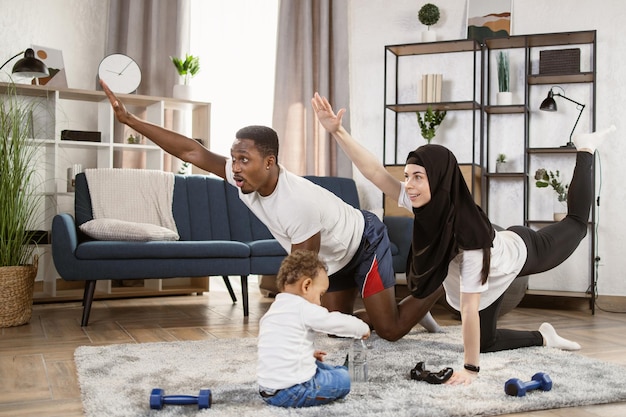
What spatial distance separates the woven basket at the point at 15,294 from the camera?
3502mm

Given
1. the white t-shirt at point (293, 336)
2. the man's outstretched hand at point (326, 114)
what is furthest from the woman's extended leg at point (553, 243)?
the white t-shirt at point (293, 336)

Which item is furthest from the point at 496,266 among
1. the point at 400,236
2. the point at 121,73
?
the point at 121,73

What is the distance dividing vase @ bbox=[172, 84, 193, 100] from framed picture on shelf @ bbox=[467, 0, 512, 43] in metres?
2.08

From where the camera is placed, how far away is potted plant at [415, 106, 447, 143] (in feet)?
16.0

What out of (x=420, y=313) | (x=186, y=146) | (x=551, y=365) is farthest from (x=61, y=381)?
(x=551, y=365)

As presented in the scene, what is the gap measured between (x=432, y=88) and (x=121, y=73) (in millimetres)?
2227

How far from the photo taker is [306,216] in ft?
8.01

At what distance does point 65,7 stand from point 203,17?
1.03 m

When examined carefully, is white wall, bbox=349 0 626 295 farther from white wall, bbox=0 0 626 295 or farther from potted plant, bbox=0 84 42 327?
potted plant, bbox=0 84 42 327

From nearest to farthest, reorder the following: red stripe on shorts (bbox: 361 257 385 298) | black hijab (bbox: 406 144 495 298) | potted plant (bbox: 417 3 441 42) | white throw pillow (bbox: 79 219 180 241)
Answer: black hijab (bbox: 406 144 495 298), red stripe on shorts (bbox: 361 257 385 298), white throw pillow (bbox: 79 219 180 241), potted plant (bbox: 417 3 441 42)

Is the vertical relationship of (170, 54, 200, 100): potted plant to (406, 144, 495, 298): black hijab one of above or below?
above

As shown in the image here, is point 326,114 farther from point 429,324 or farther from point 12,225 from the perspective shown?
point 12,225

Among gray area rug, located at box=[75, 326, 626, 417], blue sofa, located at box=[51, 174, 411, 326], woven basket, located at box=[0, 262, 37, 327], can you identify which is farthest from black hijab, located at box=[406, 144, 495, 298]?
woven basket, located at box=[0, 262, 37, 327]

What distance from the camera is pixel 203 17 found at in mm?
5422
